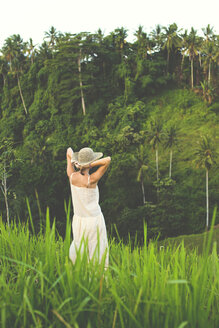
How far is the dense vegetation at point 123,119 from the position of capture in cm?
2989

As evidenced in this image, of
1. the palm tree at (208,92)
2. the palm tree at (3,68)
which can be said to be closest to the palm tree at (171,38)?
the palm tree at (208,92)

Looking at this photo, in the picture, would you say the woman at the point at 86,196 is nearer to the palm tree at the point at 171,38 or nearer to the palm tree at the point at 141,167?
the palm tree at the point at 141,167

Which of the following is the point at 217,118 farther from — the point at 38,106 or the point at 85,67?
the point at 38,106

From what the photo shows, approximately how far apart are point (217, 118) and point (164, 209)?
15602 mm

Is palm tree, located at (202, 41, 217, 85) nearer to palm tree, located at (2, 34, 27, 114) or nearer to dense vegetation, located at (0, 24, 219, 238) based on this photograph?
dense vegetation, located at (0, 24, 219, 238)

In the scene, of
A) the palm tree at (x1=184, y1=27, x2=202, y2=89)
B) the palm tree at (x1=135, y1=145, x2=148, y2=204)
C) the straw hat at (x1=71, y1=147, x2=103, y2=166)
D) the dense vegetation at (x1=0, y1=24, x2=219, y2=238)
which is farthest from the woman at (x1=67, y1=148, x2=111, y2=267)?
the palm tree at (x1=184, y1=27, x2=202, y2=89)

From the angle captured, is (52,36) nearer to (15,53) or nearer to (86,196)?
(15,53)

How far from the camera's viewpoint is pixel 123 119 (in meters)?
38.5

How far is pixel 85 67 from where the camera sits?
43.6m

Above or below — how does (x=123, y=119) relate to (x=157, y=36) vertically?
below

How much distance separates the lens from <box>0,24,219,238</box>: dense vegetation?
98.1ft

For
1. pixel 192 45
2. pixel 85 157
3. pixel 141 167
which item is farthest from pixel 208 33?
pixel 85 157

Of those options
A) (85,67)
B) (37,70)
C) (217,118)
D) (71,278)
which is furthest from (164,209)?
(37,70)

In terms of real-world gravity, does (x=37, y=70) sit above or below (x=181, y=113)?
above
